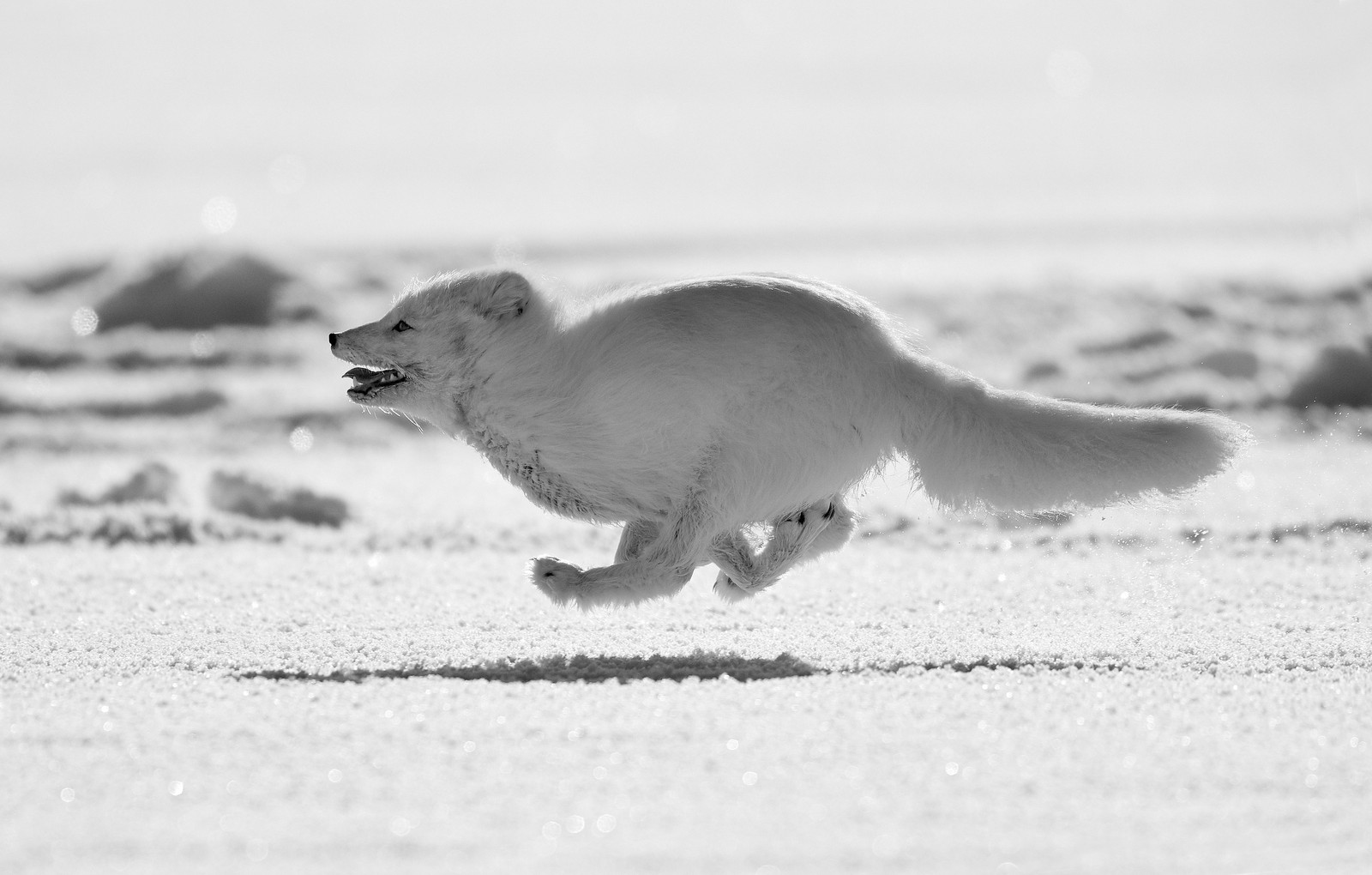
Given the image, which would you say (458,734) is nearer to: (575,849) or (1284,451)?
(575,849)

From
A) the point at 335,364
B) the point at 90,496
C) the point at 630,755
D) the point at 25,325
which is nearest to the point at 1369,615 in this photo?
the point at 630,755

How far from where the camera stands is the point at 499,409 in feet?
13.6

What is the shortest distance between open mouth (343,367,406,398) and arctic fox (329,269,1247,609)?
0.25 metres

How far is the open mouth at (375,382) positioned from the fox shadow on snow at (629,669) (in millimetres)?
902

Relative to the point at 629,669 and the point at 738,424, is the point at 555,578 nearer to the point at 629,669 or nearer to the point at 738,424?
the point at 629,669

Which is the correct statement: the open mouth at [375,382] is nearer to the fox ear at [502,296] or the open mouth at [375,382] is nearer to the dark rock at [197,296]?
the fox ear at [502,296]

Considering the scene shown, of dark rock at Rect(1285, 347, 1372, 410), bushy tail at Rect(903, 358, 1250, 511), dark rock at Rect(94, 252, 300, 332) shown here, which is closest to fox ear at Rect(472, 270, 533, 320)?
bushy tail at Rect(903, 358, 1250, 511)

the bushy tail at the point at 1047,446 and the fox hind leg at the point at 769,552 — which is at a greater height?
the bushy tail at the point at 1047,446

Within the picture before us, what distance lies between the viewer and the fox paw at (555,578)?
154 inches

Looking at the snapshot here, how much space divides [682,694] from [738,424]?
32.8 inches

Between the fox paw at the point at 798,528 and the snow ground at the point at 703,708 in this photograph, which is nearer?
the snow ground at the point at 703,708

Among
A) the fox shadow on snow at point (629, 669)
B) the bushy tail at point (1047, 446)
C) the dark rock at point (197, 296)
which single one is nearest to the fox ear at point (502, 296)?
the fox shadow on snow at point (629, 669)

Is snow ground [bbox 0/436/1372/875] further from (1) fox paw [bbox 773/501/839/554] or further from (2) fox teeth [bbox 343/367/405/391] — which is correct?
(2) fox teeth [bbox 343/367/405/391]

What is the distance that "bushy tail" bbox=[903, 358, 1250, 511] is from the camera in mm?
3922
